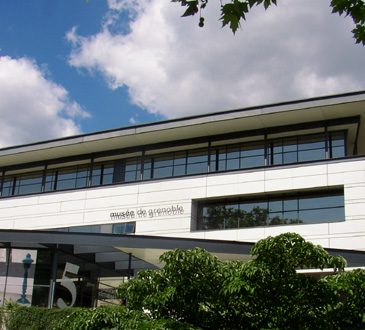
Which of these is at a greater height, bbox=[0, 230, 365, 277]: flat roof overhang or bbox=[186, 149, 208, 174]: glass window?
bbox=[186, 149, 208, 174]: glass window

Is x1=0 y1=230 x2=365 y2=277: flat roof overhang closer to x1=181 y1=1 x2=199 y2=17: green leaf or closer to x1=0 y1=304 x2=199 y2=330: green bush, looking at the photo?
x1=0 y1=304 x2=199 y2=330: green bush

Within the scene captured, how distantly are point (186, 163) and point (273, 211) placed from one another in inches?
274

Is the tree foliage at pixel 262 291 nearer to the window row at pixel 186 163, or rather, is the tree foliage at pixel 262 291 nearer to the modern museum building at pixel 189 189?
the modern museum building at pixel 189 189

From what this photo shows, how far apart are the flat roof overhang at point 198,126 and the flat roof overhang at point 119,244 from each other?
1103 cm

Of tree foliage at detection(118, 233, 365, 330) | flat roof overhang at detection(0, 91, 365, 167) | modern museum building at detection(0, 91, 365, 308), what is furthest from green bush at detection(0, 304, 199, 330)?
flat roof overhang at detection(0, 91, 365, 167)

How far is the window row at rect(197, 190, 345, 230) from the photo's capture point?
29.0 meters

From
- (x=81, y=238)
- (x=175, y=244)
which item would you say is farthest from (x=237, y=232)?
(x=81, y=238)

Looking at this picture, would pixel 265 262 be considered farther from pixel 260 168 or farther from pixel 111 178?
pixel 111 178

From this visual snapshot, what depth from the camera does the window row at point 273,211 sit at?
29.0 metres

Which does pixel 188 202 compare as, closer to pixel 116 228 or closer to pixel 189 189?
pixel 189 189

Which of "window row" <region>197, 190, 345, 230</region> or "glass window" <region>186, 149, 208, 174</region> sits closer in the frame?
"window row" <region>197, 190, 345, 230</region>

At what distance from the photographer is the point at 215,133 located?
111ft

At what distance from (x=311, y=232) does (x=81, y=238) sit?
530 inches

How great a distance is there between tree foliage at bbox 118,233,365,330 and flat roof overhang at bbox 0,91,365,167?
63.0 ft
